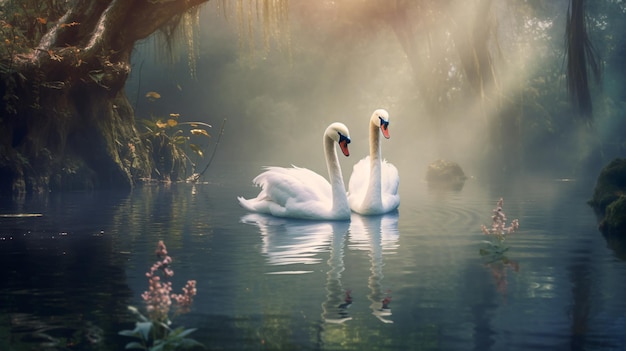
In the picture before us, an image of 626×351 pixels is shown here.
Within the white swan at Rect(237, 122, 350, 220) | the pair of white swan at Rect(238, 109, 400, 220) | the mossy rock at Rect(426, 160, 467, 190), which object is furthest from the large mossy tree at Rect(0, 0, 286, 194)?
the mossy rock at Rect(426, 160, 467, 190)

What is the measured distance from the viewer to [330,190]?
15805 mm

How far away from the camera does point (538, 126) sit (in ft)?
139

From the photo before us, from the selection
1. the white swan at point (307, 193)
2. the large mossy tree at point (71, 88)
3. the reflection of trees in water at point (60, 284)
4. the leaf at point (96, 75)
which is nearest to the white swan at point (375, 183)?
the white swan at point (307, 193)

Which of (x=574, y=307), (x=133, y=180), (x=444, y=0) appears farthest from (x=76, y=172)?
(x=574, y=307)

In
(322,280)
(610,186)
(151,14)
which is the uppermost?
(151,14)

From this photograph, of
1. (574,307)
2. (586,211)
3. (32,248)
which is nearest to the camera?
(574,307)

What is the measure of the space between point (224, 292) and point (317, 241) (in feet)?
12.8

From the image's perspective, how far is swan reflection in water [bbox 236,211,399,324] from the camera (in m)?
7.67

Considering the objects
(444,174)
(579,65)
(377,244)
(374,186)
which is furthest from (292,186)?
(444,174)

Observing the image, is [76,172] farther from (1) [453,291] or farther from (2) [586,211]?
(1) [453,291]

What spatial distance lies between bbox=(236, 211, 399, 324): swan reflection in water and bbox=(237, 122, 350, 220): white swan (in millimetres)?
144

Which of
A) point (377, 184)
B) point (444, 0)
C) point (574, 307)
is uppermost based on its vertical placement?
point (444, 0)

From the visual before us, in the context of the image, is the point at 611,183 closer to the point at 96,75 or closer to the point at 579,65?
the point at 579,65

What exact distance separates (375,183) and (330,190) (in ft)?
2.33
